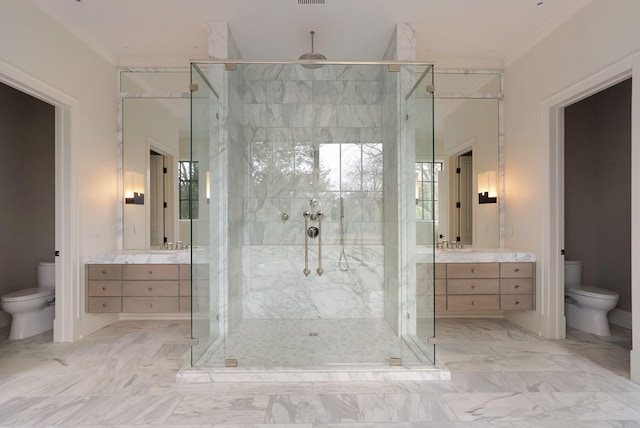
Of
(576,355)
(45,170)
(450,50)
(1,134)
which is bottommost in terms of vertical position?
(576,355)

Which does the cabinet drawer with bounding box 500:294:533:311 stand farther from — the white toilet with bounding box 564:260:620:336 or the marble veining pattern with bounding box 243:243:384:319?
the marble veining pattern with bounding box 243:243:384:319

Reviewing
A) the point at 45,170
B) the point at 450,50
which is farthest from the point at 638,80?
the point at 45,170

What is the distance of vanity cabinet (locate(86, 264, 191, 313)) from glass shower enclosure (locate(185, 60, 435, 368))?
62 centimetres

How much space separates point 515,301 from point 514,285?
0.15 metres

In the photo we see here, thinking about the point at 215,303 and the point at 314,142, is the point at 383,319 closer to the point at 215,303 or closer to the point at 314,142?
the point at 215,303

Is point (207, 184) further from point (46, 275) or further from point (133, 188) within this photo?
point (46, 275)

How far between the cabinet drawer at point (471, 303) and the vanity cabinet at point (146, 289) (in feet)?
8.19

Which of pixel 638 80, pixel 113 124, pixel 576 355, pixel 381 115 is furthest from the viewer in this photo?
pixel 113 124

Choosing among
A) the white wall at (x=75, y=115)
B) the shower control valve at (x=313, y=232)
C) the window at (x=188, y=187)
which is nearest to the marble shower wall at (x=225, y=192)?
the window at (x=188, y=187)

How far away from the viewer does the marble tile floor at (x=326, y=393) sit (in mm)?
2041

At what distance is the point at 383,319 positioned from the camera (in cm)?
348

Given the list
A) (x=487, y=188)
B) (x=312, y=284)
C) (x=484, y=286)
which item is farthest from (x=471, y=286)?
(x=312, y=284)

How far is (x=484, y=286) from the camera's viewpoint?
3512 mm

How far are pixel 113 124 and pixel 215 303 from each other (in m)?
2.39
